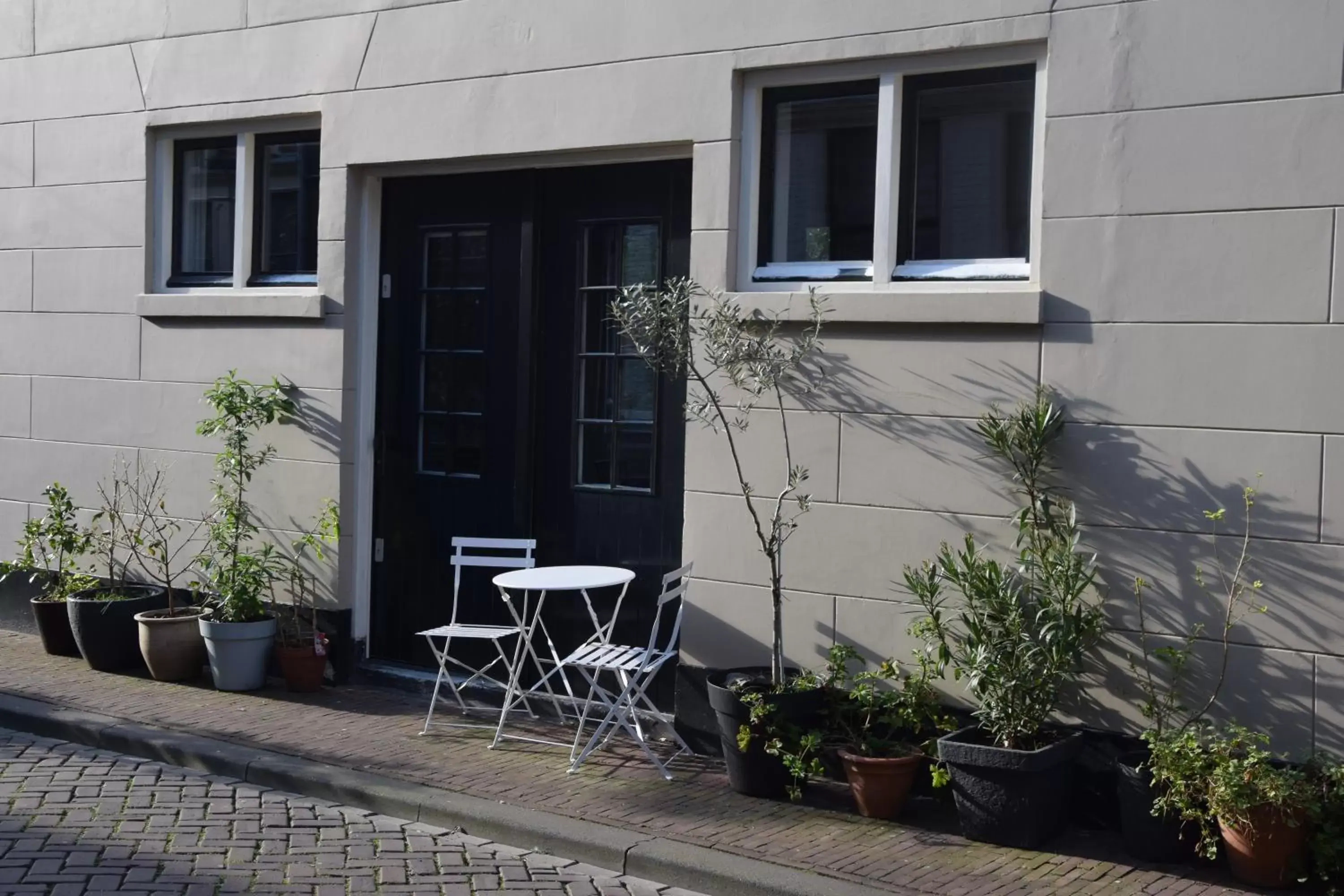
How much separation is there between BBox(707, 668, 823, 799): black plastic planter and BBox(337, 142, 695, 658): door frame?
281 centimetres

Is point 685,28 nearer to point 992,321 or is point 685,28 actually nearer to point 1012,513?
point 992,321

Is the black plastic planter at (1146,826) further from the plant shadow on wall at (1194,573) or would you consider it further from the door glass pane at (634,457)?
the door glass pane at (634,457)

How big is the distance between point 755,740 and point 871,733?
51 cm

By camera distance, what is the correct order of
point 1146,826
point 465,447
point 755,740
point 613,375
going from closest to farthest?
point 1146,826, point 755,740, point 613,375, point 465,447

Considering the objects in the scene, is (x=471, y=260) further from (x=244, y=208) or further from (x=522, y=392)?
(x=244, y=208)

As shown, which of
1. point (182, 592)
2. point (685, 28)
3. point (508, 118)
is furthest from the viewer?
point (182, 592)

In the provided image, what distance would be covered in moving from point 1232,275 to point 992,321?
0.96 meters

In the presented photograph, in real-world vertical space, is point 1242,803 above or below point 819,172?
below

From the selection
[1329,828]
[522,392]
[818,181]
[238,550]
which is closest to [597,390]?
[522,392]

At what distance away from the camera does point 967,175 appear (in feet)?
20.7

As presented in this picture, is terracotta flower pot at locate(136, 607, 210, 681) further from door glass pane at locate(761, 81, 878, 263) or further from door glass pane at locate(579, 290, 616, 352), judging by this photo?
door glass pane at locate(761, 81, 878, 263)

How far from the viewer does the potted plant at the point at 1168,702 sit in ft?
17.4

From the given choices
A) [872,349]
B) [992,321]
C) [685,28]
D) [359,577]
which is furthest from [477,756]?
[685,28]

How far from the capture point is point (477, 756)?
672 cm
